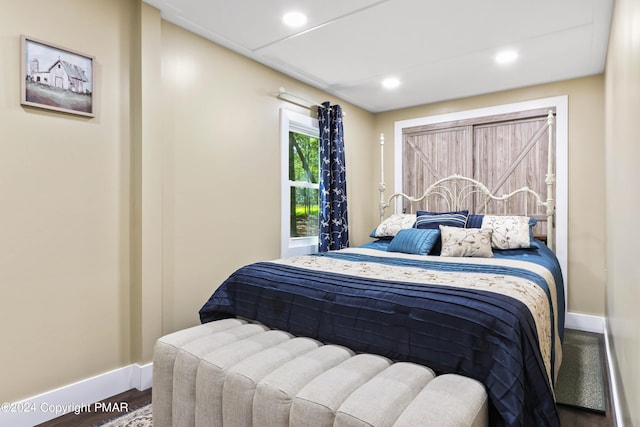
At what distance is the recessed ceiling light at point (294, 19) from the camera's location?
8.12ft

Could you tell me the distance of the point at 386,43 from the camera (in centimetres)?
287

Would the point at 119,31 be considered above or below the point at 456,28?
below

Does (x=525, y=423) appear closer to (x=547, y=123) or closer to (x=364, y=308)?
(x=364, y=308)

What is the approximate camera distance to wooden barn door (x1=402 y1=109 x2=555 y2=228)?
3758 millimetres

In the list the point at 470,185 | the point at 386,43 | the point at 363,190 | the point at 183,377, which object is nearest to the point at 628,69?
the point at 386,43

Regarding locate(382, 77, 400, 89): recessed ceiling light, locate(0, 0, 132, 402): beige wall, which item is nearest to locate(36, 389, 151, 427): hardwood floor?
locate(0, 0, 132, 402): beige wall

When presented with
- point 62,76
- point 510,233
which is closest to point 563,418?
point 510,233

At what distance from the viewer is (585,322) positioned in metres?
3.44

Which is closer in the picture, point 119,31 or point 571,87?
point 119,31

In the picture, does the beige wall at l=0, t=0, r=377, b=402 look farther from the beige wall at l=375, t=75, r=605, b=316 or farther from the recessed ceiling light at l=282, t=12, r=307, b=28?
the beige wall at l=375, t=75, r=605, b=316

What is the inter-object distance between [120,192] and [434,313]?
6.49ft

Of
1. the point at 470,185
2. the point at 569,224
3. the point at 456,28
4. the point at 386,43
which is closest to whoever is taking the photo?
the point at 456,28

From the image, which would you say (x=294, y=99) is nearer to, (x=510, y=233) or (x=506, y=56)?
(x=506, y=56)

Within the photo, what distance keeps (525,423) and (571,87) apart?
338cm
